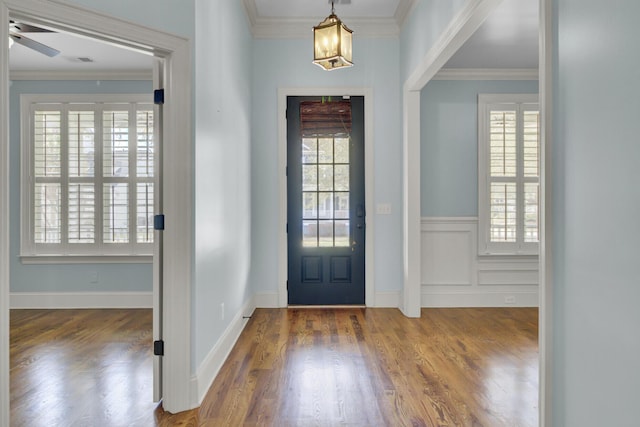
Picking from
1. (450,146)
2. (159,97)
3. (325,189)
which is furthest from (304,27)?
(159,97)

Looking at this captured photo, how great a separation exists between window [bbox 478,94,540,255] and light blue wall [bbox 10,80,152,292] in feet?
13.0

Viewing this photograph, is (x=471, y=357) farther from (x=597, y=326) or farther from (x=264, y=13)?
(x=264, y=13)

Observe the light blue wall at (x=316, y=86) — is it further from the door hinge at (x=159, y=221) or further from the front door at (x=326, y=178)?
the door hinge at (x=159, y=221)

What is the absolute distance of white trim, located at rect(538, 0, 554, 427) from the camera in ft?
5.81

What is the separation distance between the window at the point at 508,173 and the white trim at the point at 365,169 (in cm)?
129

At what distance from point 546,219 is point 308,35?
12.3 feet

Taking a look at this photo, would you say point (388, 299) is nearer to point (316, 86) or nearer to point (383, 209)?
point (383, 209)

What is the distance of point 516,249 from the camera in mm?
4984

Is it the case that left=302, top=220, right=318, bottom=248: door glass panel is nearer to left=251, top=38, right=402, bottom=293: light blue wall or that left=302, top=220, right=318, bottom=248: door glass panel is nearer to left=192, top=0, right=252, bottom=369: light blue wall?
left=251, top=38, right=402, bottom=293: light blue wall

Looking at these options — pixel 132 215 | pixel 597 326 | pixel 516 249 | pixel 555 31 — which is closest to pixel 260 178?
pixel 132 215

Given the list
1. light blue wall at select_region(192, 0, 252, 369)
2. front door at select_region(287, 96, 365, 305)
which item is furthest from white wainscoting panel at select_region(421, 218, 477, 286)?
light blue wall at select_region(192, 0, 252, 369)

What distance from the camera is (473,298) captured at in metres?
4.95

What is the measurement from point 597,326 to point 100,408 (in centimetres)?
254

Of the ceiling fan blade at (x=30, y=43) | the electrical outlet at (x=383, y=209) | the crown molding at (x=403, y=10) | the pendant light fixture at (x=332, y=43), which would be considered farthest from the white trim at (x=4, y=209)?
the electrical outlet at (x=383, y=209)
